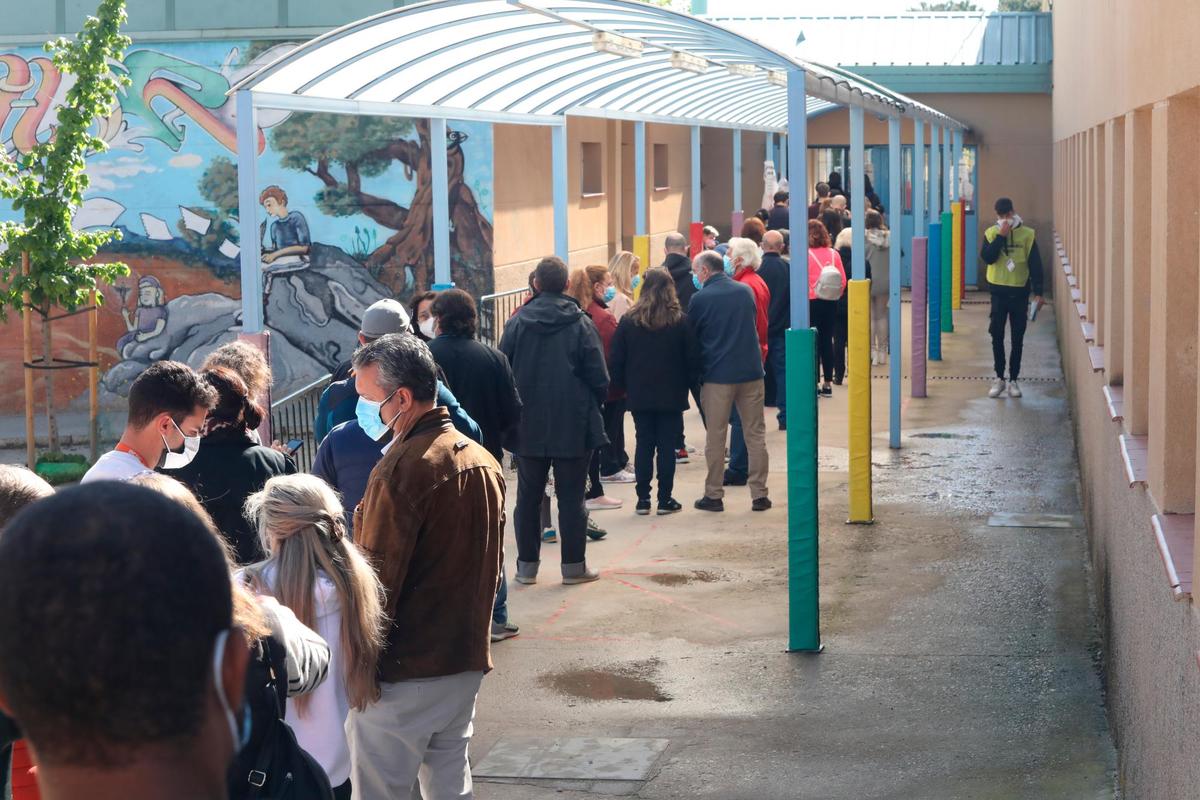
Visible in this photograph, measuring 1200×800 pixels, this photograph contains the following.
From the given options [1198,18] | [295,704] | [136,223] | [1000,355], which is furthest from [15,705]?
[136,223]

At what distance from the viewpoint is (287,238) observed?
17281mm

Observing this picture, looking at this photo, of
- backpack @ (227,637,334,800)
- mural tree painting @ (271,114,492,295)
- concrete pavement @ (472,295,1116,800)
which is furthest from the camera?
mural tree painting @ (271,114,492,295)

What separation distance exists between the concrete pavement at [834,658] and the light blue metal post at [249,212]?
211 centimetres

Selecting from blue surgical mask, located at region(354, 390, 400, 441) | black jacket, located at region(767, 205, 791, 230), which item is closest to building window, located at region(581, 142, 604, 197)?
black jacket, located at region(767, 205, 791, 230)

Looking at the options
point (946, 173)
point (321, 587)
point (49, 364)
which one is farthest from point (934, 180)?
point (321, 587)

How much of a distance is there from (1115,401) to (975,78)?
74.0 feet

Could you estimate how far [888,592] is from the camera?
8711 mm

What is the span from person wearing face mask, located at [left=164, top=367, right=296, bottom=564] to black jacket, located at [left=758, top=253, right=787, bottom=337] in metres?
8.66

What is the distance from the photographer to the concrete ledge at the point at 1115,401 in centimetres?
634

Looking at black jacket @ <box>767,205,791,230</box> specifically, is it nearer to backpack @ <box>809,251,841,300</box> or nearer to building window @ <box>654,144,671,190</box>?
backpack @ <box>809,251,841,300</box>

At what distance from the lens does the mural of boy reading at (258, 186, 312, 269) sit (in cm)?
1725

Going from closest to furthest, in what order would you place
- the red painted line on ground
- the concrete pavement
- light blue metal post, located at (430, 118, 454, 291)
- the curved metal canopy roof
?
the concrete pavement < the curved metal canopy roof < the red painted line on ground < light blue metal post, located at (430, 118, 454, 291)

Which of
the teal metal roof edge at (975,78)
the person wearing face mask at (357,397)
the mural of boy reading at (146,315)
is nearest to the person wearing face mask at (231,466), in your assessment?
the person wearing face mask at (357,397)

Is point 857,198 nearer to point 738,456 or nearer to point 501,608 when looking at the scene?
point 738,456
